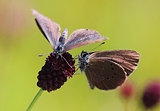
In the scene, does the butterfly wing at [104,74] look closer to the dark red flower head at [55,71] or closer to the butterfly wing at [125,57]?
the butterfly wing at [125,57]

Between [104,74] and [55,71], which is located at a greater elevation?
[55,71]

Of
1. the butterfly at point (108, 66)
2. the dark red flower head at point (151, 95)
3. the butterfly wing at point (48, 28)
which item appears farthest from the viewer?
the dark red flower head at point (151, 95)

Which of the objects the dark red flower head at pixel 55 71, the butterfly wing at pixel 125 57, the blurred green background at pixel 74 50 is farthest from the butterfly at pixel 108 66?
the blurred green background at pixel 74 50

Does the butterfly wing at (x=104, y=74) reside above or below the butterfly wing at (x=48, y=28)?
below

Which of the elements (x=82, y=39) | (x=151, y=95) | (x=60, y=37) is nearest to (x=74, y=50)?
(x=151, y=95)

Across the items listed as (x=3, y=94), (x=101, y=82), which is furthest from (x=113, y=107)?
(x=101, y=82)

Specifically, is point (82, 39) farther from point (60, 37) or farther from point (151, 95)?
point (151, 95)
